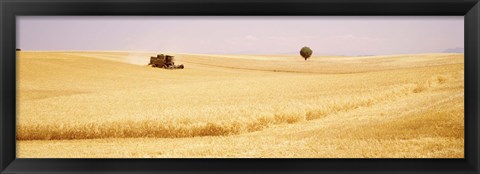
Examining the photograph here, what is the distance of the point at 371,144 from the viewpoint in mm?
4160

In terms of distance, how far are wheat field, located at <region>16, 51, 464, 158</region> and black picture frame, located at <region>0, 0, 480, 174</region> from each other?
0.25 ft

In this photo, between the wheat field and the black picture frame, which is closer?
the black picture frame

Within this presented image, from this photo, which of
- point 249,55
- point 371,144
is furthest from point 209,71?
point 371,144

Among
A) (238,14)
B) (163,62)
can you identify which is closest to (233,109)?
(163,62)

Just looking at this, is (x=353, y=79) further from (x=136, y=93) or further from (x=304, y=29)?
(x=136, y=93)

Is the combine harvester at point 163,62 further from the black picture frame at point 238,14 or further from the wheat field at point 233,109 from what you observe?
the black picture frame at point 238,14

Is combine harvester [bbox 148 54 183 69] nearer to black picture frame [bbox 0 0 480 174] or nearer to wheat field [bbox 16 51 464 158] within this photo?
wheat field [bbox 16 51 464 158]

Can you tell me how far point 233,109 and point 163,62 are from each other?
2.58 feet

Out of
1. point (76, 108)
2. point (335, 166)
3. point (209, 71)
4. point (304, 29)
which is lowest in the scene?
point (335, 166)

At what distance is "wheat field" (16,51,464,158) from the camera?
13.7ft

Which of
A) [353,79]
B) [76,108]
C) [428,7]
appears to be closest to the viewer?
[428,7]

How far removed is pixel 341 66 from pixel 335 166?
1244 millimetres

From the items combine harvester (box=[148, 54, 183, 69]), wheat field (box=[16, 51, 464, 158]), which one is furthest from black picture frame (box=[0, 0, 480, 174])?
combine harvester (box=[148, 54, 183, 69])

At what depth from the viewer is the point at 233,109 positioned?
4418 mm
